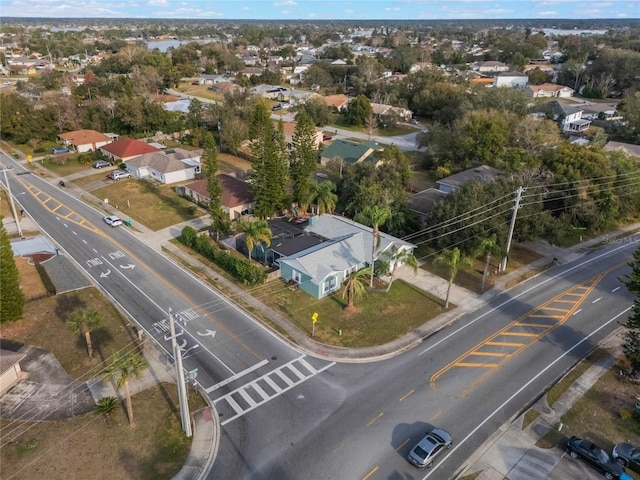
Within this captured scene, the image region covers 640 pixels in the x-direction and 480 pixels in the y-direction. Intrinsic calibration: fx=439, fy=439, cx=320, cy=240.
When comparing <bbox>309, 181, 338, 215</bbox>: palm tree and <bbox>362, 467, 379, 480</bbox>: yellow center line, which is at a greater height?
<bbox>309, 181, 338, 215</bbox>: palm tree

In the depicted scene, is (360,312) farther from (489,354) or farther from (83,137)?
(83,137)

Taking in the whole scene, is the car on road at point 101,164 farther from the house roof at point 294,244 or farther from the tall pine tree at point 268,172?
the house roof at point 294,244

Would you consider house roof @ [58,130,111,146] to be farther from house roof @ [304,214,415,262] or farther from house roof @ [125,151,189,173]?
house roof @ [304,214,415,262]

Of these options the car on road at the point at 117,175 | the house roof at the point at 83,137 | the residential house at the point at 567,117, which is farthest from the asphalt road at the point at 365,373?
the residential house at the point at 567,117

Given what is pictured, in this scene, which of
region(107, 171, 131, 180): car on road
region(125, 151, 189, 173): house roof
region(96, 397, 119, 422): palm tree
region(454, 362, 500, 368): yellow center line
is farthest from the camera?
region(107, 171, 131, 180): car on road

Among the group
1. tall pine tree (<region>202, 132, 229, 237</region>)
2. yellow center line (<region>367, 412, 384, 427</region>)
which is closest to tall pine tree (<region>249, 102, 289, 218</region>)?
tall pine tree (<region>202, 132, 229, 237</region>)

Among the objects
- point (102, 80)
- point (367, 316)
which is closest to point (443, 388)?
point (367, 316)

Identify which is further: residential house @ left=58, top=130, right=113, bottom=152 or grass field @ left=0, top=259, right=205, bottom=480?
residential house @ left=58, top=130, right=113, bottom=152
